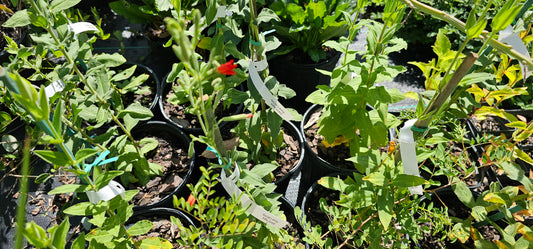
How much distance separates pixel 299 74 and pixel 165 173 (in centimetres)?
97

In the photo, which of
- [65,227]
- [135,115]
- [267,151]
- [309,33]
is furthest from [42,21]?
[309,33]

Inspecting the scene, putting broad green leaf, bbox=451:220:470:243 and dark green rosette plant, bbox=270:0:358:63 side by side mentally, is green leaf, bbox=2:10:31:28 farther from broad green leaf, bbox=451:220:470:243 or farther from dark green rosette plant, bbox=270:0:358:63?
broad green leaf, bbox=451:220:470:243

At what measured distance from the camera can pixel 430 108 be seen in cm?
98

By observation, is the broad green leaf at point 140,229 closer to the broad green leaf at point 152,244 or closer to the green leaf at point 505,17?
the broad green leaf at point 152,244

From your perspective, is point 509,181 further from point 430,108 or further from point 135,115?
point 135,115

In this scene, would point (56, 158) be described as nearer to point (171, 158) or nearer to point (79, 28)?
point (79, 28)

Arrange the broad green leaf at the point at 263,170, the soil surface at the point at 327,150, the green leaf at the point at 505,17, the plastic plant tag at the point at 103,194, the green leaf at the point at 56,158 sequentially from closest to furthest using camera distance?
the green leaf at the point at 505,17, the green leaf at the point at 56,158, the plastic plant tag at the point at 103,194, the broad green leaf at the point at 263,170, the soil surface at the point at 327,150

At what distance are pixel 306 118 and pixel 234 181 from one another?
3.18 ft

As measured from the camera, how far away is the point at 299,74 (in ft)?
6.90

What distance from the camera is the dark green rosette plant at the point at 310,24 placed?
6.49 ft

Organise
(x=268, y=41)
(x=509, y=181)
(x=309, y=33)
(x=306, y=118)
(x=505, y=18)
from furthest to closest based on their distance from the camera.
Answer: (x=309, y=33)
(x=306, y=118)
(x=509, y=181)
(x=268, y=41)
(x=505, y=18)

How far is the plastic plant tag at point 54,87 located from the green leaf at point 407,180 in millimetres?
1139

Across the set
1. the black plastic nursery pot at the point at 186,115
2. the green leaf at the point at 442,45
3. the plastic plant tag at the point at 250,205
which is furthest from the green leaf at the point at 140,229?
the green leaf at the point at 442,45

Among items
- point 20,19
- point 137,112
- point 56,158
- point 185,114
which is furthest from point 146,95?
point 56,158
